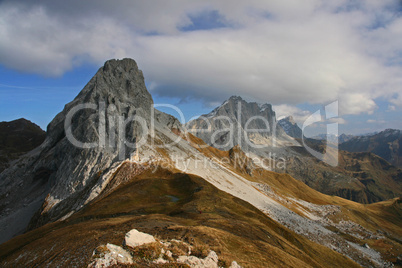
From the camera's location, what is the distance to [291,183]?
17112cm

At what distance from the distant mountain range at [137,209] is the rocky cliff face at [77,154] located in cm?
43

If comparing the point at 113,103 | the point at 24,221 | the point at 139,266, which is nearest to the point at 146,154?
the point at 113,103

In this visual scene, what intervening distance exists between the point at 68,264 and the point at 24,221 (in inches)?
3046

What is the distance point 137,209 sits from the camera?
4734cm

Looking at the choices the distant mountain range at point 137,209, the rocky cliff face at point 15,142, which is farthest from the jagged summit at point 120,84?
the rocky cliff face at point 15,142

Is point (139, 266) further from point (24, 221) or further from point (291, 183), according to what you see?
point (291, 183)

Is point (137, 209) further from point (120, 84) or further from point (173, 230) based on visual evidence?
point (120, 84)

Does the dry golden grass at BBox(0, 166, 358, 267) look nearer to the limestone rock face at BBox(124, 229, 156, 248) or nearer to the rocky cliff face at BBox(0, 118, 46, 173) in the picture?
the limestone rock face at BBox(124, 229, 156, 248)

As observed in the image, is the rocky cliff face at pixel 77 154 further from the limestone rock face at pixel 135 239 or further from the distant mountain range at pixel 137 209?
the limestone rock face at pixel 135 239

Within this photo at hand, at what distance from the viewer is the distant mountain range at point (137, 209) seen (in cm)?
2223

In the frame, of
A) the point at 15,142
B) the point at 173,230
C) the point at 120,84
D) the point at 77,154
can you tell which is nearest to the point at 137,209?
the point at 173,230

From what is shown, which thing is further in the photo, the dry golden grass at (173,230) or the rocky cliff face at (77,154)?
the rocky cliff face at (77,154)

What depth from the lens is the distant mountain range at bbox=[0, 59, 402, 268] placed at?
22.2 meters

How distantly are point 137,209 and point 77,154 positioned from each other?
4592 cm
